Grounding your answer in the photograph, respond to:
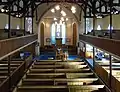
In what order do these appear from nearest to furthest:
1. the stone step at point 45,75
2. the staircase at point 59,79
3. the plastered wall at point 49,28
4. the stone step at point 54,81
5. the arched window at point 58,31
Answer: the staircase at point 59,79 → the stone step at point 54,81 → the stone step at point 45,75 → the plastered wall at point 49,28 → the arched window at point 58,31

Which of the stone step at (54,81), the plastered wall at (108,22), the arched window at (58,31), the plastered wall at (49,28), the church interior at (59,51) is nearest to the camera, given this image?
the church interior at (59,51)

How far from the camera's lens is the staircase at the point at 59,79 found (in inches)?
469

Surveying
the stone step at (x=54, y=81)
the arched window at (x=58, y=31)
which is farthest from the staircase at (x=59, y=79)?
the arched window at (x=58, y=31)

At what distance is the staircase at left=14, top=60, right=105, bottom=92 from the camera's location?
39.1 feet

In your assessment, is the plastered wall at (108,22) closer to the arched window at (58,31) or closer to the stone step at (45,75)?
the arched window at (58,31)

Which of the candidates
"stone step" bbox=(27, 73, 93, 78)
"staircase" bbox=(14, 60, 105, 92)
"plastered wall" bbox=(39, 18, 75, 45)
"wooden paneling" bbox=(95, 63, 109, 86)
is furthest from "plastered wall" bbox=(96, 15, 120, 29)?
"stone step" bbox=(27, 73, 93, 78)

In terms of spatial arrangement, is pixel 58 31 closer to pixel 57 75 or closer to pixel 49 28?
pixel 49 28

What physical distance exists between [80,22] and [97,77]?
1537 cm

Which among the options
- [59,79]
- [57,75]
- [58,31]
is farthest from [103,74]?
[58,31]

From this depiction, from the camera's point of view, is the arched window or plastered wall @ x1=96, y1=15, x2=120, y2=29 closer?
plastered wall @ x1=96, y1=15, x2=120, y2=29

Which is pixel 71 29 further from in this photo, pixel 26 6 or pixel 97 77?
pixel 97 77

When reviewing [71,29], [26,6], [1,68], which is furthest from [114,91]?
[71,29]

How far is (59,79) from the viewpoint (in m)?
13.6

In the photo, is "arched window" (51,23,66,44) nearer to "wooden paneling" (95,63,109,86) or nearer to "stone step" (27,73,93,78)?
"wooden paneling" (95,63,109,86)
